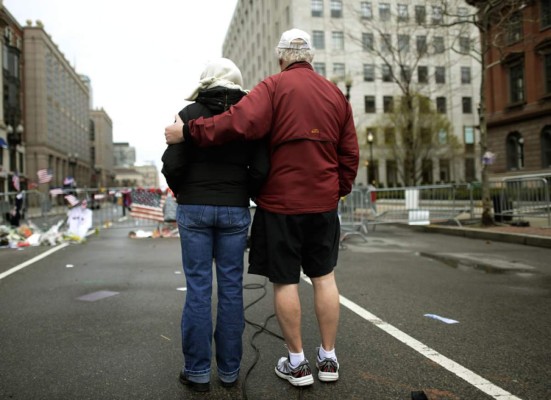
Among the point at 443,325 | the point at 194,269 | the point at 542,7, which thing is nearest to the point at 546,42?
the point at 542,7

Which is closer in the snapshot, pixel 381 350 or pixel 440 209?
pixel 381 350

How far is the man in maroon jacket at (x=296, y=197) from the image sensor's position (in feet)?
8.93

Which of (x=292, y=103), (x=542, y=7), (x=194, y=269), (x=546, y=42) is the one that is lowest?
(x=194, y=269)

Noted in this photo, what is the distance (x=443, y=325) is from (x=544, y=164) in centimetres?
3140

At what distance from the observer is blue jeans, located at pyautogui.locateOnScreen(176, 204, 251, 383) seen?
2703mm

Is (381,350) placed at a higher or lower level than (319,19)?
lower

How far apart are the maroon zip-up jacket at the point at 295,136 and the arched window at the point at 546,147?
3242 cm

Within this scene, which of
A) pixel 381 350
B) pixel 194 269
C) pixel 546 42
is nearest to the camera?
pixel 194 269

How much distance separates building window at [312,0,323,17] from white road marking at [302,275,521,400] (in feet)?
168

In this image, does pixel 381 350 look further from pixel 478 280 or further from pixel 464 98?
pixel 464 98

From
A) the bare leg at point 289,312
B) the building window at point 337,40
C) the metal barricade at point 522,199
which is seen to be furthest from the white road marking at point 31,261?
the building window at point 337,40

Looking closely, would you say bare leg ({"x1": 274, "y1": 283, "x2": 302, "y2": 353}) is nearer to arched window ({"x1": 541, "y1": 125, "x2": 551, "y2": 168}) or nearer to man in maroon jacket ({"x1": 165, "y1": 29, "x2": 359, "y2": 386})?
Answer: man in maroon jacket ({"x1": 165, "y1": 29, "x2": 359, "y2": 386})

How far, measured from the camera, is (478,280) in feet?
19.9

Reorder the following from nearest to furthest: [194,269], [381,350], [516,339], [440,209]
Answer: [194,269], [381,350], [516,339], [440,209]
